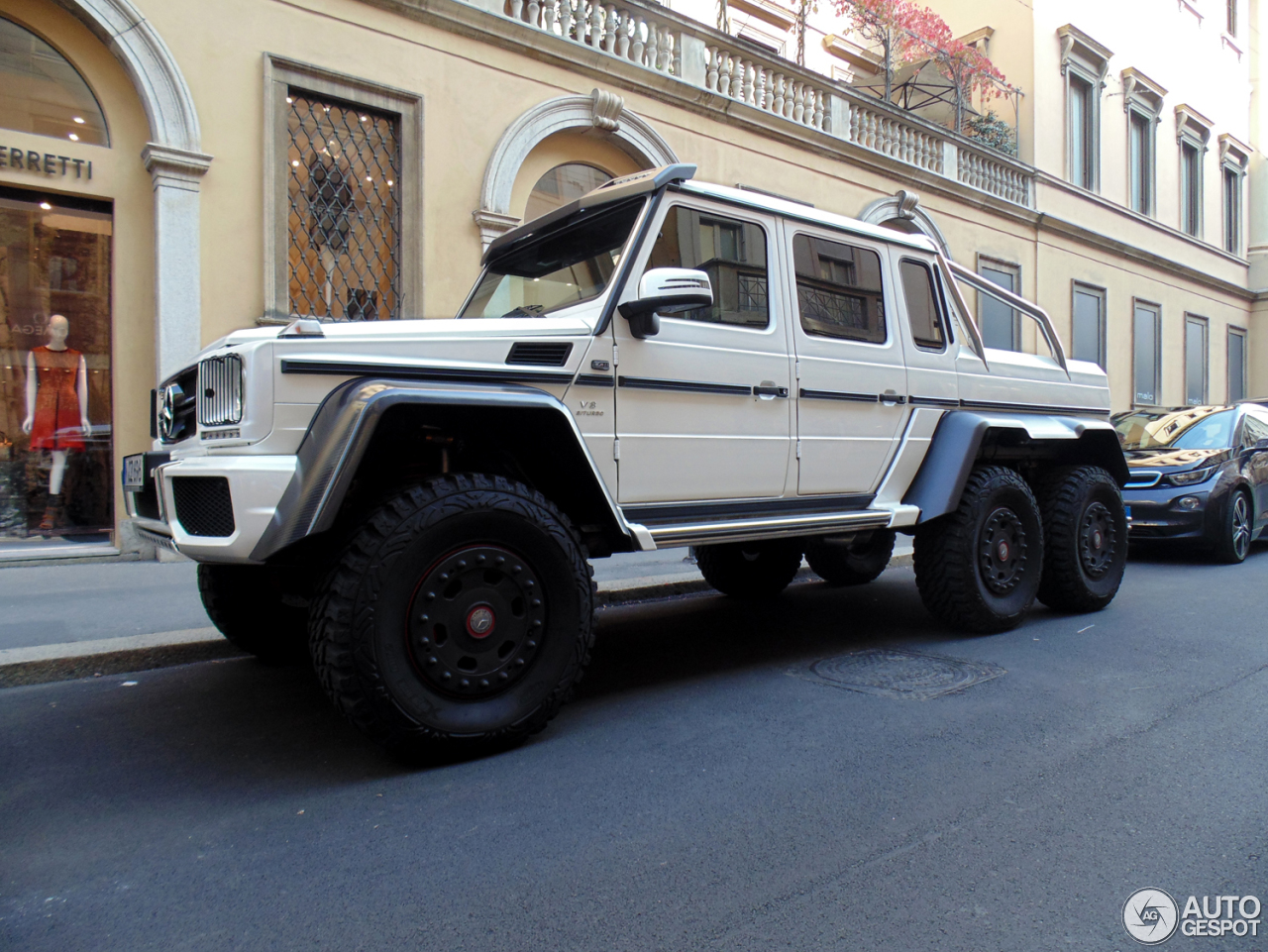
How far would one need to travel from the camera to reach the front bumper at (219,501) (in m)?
2.72

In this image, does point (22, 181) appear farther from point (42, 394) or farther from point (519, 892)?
point (519, 892)

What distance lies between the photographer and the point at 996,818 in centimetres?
249

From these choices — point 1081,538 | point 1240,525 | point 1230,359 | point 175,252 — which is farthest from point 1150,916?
point 1230,359

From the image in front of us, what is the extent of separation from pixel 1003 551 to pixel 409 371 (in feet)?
11.4

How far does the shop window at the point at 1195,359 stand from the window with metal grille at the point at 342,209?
804 inches

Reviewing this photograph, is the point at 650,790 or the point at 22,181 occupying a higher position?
the point at 22,181

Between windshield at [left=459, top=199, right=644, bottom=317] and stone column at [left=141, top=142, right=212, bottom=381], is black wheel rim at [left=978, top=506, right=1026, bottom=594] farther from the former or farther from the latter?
stone column at [left=141, top=142, right=212, bottom=381]

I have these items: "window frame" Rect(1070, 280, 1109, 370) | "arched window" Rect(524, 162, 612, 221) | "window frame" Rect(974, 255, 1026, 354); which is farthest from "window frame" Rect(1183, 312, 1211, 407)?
"arched window" Rect(524, 162, 612, 221)

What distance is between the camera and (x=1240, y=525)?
8.19 metres

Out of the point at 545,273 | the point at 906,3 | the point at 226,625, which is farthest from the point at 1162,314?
the point at 226,625

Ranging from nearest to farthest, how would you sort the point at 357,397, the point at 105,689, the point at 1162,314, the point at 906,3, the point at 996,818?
the point at 996,818 < the point at 357,397 < the point at 105,689 < the point at 906,3 < the point at 1162,314

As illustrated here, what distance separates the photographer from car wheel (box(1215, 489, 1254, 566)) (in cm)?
795

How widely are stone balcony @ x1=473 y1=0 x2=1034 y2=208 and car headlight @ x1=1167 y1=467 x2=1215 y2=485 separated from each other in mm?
6943

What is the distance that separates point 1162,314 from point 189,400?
73.9ft
